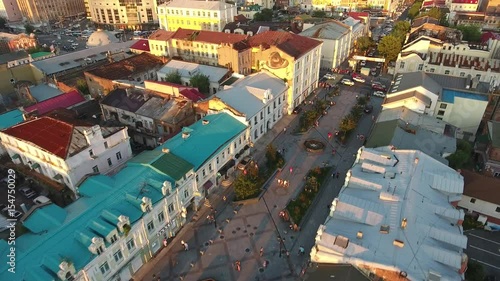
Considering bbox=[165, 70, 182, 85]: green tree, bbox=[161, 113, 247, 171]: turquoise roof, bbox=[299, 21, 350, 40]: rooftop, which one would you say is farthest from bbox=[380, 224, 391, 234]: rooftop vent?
bbox=[299, 21, 350, 40]: rooftop

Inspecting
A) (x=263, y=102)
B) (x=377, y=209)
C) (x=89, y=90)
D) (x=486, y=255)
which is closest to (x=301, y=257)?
(x=377, y=209)

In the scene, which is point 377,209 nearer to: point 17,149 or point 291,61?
point 291,61

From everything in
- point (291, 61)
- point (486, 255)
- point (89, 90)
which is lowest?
point (486, 255)

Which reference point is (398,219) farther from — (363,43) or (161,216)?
(363,43)

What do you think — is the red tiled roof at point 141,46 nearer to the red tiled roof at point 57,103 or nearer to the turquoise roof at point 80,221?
the red tiled roof at point 57,103

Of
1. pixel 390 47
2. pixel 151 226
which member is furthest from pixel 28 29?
pixel 151 226

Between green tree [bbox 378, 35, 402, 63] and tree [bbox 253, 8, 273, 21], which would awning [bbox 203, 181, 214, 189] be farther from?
tree [bbox 253, 8, 273, 21]
